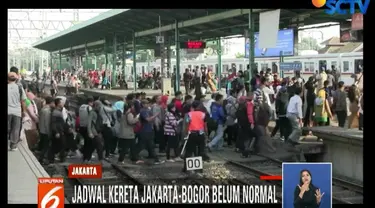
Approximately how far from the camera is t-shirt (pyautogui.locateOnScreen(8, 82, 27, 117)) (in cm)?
829

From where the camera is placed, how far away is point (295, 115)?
35.9 feet

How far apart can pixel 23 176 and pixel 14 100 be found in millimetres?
1305

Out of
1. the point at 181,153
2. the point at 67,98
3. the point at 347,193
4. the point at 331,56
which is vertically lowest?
the point at 347,193

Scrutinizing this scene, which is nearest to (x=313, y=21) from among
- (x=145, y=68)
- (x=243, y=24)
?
(x=243, y=24)

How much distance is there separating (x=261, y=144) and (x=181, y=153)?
2.33 metres

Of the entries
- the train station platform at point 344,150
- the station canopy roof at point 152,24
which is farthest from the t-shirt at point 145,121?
the train station platform at point 344,150

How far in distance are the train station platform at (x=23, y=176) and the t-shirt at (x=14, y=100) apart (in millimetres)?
739

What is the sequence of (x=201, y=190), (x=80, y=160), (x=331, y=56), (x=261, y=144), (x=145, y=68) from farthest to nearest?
(x=331, y=56) → (x=145, y=68) → (x=261, y=144) → (x=80, y=160) → (x=201, y=190)

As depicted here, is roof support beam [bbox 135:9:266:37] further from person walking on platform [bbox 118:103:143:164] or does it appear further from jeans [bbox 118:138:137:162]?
jeans [bbox 118:138:137:162]

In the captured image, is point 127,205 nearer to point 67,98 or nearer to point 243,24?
point 67,98

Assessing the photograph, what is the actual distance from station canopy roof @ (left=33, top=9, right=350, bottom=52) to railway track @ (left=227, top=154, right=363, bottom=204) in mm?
2688

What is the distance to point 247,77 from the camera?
1411cm

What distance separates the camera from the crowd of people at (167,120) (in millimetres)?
9305

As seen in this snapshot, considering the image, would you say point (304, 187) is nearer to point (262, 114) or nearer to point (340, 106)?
point (262, 114)
